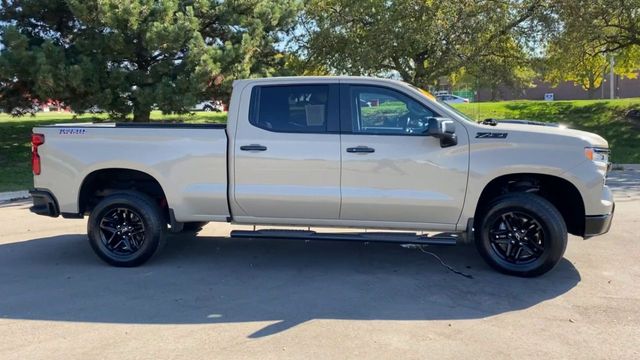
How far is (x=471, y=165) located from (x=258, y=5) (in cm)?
1299

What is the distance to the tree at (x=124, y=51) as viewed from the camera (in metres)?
14.5

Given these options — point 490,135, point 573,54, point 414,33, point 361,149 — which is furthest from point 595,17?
point 361,149

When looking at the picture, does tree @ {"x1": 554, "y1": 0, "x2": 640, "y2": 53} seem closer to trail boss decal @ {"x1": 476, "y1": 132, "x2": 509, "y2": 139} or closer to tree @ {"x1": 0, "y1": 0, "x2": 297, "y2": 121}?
tree @ {"x1": 0, "y1": 0, "x2": 297, "y2": 121}

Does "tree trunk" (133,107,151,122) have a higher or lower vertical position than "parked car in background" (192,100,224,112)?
lower

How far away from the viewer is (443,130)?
5.41 metres

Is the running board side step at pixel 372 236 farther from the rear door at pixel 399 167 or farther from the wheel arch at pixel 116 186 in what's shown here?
the wheel arch at pixel 116 186

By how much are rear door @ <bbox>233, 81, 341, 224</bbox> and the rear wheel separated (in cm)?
95

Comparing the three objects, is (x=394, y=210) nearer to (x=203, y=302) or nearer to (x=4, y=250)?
(x=203, y=302)

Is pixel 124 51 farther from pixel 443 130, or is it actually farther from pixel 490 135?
pixel 490 135

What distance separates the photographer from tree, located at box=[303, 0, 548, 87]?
17984 mm

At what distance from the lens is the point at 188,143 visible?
6000 mm

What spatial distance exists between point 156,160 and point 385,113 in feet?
8.09

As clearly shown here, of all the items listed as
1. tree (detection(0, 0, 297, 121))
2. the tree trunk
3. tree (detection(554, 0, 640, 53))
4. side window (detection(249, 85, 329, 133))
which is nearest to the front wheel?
side window (detection(249, 85, 329, 133))

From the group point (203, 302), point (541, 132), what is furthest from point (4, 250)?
point (541, 132)
